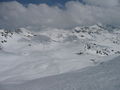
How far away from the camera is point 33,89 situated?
74750mm

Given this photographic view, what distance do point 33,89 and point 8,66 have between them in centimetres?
11965

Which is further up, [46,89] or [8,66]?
[46,89]

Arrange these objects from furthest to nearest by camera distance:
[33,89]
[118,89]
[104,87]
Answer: [33,89] < [104,87] < [118,89]

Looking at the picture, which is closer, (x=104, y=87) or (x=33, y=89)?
(x=104, y=87)

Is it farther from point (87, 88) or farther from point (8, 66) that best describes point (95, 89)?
point (8, 66)

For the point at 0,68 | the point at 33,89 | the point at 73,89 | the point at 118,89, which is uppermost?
the point at 118,89

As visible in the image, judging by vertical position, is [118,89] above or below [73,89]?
above

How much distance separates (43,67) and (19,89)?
293 ft

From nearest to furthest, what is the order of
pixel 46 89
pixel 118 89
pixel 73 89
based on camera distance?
pixel 118 89, pixel 73 89, pixel 46 89

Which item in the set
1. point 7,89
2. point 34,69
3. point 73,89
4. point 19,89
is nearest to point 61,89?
point 73,89

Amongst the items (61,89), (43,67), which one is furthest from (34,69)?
(61,89)

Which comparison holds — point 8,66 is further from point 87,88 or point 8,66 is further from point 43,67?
point 87,88

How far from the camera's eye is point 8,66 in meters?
187

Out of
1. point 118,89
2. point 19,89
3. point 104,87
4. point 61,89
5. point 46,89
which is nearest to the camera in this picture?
point 118,89
